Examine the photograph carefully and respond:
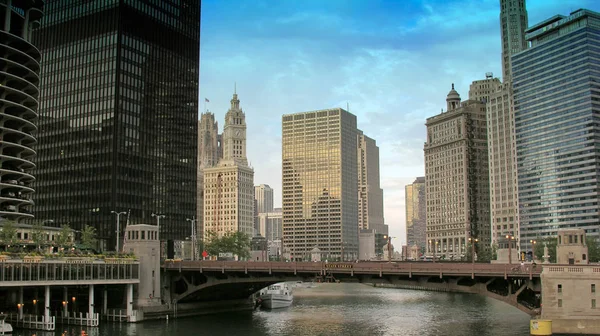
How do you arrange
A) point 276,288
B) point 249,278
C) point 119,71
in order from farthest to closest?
point 119,71 → point 276,288 → point 249,278

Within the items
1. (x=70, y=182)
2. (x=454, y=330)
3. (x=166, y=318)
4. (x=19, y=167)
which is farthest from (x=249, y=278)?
(x=70, y=182)

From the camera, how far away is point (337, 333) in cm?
9731

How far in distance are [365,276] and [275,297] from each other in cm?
4734

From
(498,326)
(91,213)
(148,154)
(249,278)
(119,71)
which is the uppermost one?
(119,71)

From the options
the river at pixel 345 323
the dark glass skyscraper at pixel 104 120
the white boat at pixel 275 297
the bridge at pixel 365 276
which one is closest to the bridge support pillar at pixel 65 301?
the river at pixel 345 323

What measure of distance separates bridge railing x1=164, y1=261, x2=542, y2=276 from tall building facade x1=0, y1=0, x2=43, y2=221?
1644 inches

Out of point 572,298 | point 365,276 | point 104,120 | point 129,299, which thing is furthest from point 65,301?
point 104,120

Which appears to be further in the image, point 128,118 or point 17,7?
point 128,118

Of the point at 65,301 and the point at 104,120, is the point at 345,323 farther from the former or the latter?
the point at 104,120

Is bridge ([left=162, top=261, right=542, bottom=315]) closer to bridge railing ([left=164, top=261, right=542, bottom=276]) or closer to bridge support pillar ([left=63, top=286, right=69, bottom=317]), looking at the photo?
bridge railing ([left=164, top=261, right=542, bottom=276])

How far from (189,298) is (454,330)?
5118cm

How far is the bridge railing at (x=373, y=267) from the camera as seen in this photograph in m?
89.5

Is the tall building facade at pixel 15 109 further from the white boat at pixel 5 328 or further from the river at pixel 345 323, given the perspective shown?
the white boat at pixel 5 328

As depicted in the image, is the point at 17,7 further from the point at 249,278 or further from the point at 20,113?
the point at 249,278
